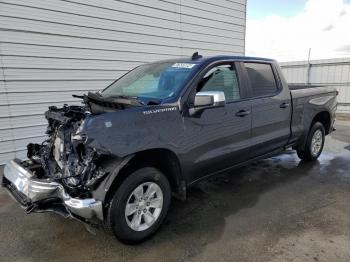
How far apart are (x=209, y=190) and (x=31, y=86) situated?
12.5ft

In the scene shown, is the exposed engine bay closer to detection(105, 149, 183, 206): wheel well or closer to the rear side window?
→ detection(105, 149, 183, 206): wheel well

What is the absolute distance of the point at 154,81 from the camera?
3.74m

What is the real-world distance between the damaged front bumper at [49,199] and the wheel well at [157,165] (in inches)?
7.2

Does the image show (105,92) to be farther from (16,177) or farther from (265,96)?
(265,96)

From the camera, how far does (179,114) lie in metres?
3.20

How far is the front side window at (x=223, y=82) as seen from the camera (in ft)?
11.9

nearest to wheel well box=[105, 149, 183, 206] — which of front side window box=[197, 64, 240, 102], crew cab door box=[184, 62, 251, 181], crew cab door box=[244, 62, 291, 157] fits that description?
crew cab door box=[184, 62, 251, 181]

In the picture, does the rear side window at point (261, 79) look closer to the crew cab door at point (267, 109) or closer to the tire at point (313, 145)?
the crew cab door at point (267, 109)

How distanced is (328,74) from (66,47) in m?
10.9

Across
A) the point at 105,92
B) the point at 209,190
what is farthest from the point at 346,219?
the point at 105,92

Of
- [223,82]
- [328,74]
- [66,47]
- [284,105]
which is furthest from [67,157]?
[328,74]

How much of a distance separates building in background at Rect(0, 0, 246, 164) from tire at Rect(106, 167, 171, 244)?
3.77 metres

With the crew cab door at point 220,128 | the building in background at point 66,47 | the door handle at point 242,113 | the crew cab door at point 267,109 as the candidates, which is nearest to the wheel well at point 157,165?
the crew cab door at point 220,128

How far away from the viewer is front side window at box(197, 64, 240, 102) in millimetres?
3622
